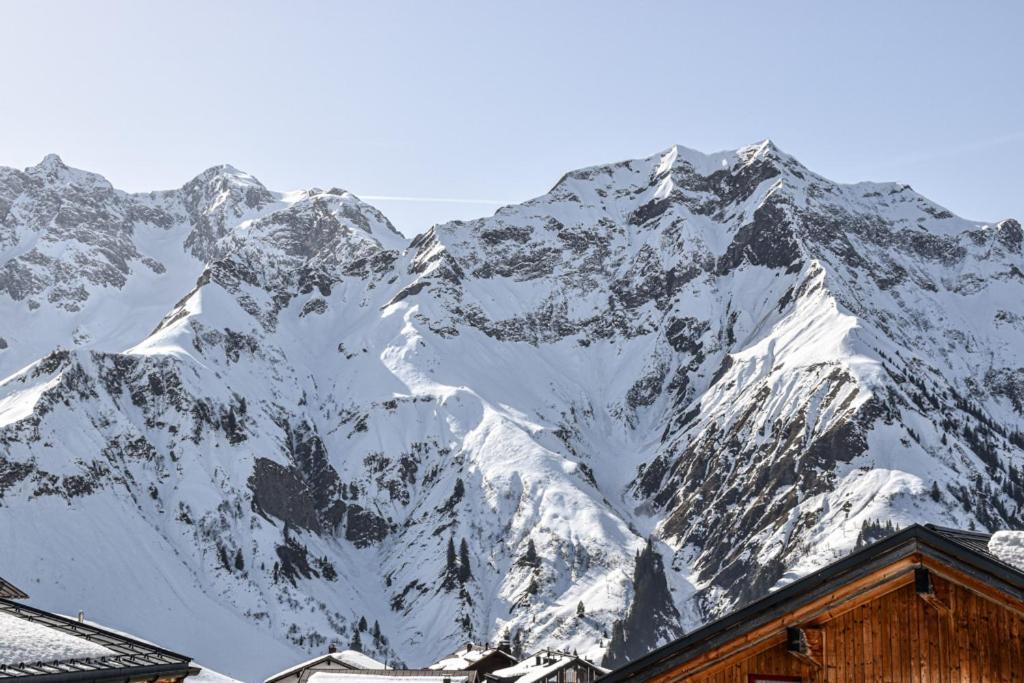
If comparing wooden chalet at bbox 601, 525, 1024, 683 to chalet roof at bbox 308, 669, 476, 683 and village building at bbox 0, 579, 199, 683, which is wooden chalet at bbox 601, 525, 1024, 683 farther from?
chalet roof at bbox 308, 669, 476, 683

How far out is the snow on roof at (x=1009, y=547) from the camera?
725 inches

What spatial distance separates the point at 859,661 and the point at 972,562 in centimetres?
242

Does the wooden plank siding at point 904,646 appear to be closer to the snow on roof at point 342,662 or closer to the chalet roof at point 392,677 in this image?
the chalet roof at point 392,677

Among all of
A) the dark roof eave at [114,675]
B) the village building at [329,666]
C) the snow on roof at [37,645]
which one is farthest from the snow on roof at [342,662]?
the dark roof eave at [114,675]

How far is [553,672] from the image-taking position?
46.6 m

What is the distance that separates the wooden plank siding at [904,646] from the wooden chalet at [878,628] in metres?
0.02

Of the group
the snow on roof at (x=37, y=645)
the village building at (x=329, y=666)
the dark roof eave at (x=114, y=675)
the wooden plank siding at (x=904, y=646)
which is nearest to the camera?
the wooden plank siding at (x=904, y=646)

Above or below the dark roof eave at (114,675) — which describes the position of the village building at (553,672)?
above

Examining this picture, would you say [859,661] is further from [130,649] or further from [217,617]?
[217,617]

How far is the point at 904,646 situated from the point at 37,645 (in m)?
15.2

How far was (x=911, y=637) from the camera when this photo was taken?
60.2ft

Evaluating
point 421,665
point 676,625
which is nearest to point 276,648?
point 421,665

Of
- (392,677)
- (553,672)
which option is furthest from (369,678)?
(553,672)

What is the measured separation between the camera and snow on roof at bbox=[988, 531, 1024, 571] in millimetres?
18406
